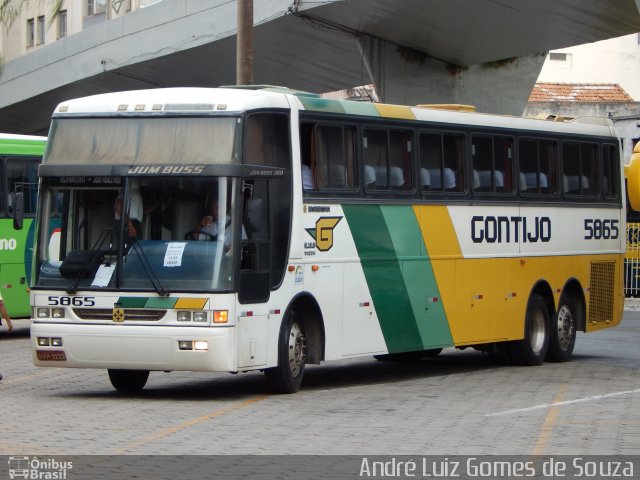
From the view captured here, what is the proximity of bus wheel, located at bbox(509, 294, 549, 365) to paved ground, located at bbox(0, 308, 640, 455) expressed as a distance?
0.21 m

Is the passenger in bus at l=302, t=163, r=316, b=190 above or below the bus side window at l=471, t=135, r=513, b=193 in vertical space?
below

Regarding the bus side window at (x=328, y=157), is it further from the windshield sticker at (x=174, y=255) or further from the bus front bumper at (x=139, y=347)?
the bus front bumper at (x=139, y=347)

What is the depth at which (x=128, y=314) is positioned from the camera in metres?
14.7

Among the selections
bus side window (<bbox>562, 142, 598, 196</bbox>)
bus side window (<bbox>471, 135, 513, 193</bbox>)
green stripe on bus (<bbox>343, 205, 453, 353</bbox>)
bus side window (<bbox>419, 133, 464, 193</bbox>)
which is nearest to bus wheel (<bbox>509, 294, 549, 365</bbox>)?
bus side window (<bbox>471, 135, 513, 193</bbox>)

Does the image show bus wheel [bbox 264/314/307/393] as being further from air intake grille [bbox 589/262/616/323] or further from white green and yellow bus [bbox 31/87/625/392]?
air intake grille [bbox 589/262/616/323]

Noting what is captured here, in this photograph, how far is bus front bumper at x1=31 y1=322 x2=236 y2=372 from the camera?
1446cm

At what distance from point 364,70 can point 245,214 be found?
18978 millimetres

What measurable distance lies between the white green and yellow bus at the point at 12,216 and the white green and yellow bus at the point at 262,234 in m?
8.76

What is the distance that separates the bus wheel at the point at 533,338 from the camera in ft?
66.0

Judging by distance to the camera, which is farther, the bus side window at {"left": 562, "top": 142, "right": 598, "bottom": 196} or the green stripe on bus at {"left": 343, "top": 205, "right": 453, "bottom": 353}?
the bus side window at {"left": 562, "top": 142, "right": 598, "bottom": 196}

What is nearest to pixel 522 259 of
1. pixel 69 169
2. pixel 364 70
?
pixel 69 169

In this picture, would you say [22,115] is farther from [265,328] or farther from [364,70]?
[265,328]
